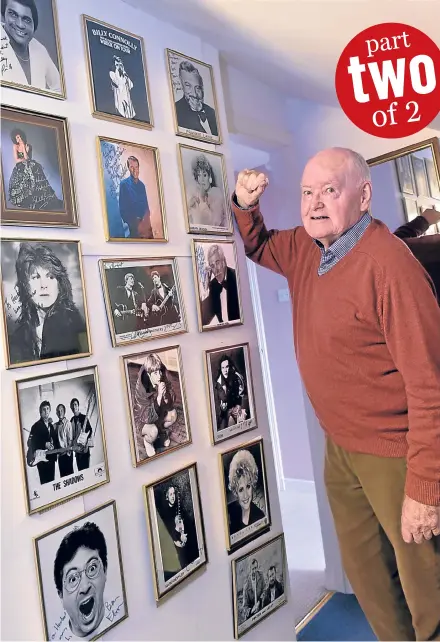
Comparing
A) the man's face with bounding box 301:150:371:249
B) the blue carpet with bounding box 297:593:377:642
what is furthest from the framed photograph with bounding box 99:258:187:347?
the blue carpet with bounding box 297:593:377:642

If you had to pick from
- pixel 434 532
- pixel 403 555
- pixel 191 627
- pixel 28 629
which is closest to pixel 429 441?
pixel 434 532

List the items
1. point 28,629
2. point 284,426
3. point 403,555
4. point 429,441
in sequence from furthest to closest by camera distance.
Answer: point 284,426
point 403,555
point 429,441
point 28,629

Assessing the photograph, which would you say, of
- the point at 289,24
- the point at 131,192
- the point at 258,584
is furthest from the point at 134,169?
the point at 258,584

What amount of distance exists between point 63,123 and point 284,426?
2.28m

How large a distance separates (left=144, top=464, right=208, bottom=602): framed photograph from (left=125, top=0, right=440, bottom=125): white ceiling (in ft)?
3.80

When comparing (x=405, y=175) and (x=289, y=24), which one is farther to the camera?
(x=405, y=175)

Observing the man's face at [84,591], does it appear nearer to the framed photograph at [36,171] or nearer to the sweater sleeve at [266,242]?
the framed photograph at [36,171]

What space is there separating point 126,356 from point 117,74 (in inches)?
26.6

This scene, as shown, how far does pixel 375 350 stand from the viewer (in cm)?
125

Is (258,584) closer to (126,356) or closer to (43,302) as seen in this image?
(126,356)

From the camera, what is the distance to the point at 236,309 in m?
1.55

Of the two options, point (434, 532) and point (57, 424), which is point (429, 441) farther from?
point (57, 424)

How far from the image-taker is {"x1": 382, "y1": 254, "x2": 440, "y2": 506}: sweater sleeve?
1.13 m

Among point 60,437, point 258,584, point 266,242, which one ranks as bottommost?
point 258,584
